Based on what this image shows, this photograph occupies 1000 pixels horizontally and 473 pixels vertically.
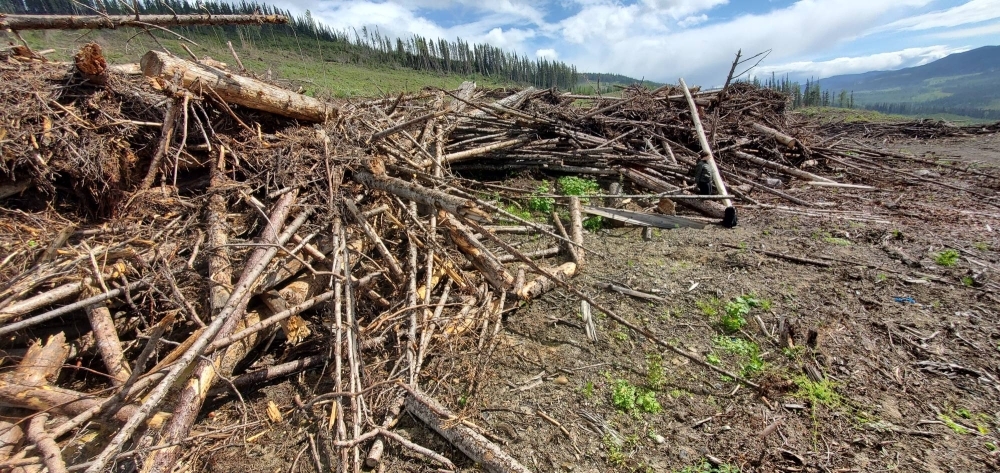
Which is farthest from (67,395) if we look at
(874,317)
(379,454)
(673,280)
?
(874,317)

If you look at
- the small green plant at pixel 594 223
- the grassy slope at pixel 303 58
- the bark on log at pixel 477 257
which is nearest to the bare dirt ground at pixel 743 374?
the bark on log at pixel 477 257

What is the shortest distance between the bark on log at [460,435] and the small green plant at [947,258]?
4939 mm

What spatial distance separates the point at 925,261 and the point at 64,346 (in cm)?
780

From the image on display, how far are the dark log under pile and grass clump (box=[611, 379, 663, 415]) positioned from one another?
0.42 m

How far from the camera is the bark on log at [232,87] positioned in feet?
12.0

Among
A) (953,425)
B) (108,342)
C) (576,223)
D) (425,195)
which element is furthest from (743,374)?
(108,342)

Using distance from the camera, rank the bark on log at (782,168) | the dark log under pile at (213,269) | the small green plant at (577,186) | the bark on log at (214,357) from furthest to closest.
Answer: the bark on log at (782,168) < the small green plant at (577,186) < the dark log under pile at (213,269) < the bark on log at (214,357)

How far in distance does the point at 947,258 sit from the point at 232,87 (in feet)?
25.0

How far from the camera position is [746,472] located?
227 cm

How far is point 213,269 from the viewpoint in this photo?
311 centimetres

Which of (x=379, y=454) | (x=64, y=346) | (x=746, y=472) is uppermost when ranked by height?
(x=64, y=346)

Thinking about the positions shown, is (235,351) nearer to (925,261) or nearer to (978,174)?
(925,261)

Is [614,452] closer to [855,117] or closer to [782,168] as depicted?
[782,168]

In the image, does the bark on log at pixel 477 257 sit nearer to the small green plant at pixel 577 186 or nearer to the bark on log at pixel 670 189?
the small green plant at pixel 577 186
